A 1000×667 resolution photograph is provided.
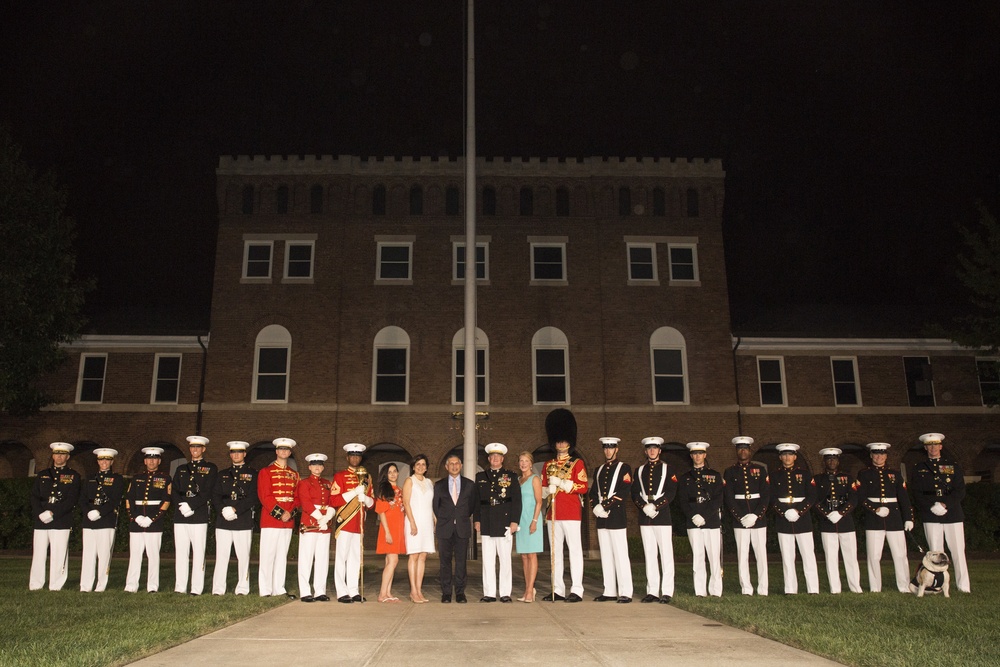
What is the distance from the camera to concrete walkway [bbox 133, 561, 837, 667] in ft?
21.7

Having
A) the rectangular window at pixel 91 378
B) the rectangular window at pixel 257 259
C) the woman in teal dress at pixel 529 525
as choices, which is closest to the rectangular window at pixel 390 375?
the rectangular window at pixel 257 259

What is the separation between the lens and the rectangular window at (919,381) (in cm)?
2869

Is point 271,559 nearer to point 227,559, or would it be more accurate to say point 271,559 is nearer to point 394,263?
point 227,559

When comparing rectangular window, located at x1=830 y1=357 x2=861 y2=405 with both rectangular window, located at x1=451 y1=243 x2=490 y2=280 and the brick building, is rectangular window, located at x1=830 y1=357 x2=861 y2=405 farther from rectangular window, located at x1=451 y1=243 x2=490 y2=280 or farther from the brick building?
rectangular window, located at x1=451 y1=243 x2=490 y2=280

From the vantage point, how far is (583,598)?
38.3ft

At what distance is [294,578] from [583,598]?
604cm

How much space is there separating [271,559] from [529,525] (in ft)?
12.3

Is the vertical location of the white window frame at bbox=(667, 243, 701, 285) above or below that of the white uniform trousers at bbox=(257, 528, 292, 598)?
above

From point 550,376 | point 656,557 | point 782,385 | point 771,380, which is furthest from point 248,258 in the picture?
point 656,557

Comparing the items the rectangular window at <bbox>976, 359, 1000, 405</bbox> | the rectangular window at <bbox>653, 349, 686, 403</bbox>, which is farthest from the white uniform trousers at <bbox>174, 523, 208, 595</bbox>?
the rectangular window at <bbox>976, 359, 1000, 405</bbox>

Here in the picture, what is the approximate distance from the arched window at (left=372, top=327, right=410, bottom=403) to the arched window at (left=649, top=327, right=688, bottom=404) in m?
8.22

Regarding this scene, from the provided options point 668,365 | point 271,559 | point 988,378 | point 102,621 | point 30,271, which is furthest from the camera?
point 988,378

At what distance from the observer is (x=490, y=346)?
27.4m

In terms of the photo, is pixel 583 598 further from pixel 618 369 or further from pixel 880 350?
pixel 880 350
